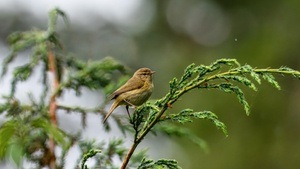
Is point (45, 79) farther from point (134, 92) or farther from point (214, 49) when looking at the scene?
point (214, 49)

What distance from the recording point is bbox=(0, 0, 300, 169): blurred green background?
45.1 ft

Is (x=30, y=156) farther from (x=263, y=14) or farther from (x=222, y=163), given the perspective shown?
(x=263, y=14)

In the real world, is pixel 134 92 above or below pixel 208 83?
above

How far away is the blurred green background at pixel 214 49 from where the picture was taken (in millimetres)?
13742

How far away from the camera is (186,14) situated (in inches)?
774

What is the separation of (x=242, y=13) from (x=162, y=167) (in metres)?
16.7

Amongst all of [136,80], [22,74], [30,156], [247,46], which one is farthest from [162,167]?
[247,46]

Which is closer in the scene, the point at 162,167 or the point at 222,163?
the point at 162,167

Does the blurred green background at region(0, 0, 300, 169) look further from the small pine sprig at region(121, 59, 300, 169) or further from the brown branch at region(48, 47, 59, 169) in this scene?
the small pine sprig at region(121, 59, 300, 169)

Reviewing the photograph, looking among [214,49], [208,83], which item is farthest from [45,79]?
[214,49]

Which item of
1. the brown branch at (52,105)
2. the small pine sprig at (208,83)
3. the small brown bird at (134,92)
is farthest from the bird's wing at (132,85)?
the small pine sprig at (208,83)

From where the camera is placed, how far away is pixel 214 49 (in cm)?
1728

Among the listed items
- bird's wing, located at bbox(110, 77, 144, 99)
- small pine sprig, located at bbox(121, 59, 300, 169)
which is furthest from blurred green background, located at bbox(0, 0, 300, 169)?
small pine sprig, located at bbox(121, 59, 300, 169)

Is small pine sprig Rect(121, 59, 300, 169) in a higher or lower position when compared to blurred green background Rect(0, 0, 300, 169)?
lower
